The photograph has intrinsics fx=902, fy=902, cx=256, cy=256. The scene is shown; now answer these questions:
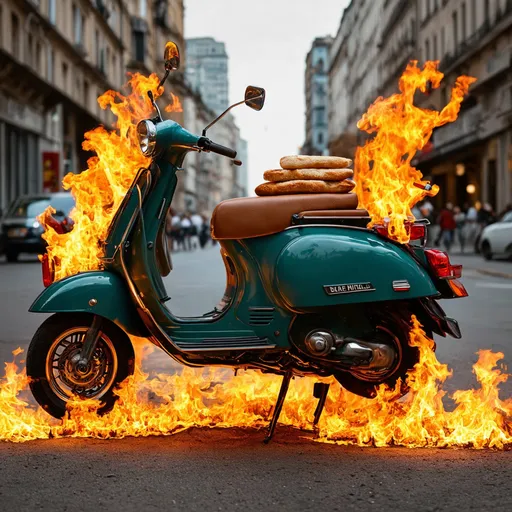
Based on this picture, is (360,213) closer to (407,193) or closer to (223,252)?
(407,193)

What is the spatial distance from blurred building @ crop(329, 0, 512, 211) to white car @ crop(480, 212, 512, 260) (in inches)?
353

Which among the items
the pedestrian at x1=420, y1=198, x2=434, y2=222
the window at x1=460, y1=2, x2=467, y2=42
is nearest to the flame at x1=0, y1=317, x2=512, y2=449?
the pedestrian at x1=420, y1=198, x2=434, y2=222

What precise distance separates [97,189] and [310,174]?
1246 mm

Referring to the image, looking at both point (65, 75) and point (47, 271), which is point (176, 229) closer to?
point (65, 75)

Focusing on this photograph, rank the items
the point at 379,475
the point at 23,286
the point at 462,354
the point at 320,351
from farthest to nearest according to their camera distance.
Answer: the point at 23,286 → the point at 462,354 → the point at 320,351 → the point at 379,475

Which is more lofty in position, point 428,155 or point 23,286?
point 428,155

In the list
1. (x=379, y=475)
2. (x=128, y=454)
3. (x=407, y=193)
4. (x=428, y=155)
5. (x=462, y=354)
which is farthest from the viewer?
(x=428, y=155)

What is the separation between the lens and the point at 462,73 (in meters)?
39.8

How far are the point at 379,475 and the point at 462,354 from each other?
149 inches

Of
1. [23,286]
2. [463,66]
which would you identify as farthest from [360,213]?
[463,66]

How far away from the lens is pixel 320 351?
→ 14.3 ft

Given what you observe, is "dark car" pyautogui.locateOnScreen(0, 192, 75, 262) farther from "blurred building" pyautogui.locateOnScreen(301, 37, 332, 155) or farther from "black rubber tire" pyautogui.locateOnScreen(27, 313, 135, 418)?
"blurred building" pyautogui.locateOnScreen(301, 37, 332, 155)

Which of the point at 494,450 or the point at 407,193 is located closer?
the point at 494,450

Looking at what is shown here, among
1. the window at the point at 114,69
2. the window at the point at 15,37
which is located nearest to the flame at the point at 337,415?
the window at the point at 15,37
